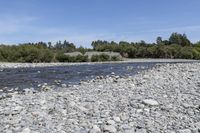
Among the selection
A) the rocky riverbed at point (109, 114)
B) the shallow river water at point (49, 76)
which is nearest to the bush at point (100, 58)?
the shallow river water at point (49, 76)

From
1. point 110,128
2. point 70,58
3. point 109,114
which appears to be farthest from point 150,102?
point 70,58

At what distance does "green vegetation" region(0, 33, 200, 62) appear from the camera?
86.3 metres

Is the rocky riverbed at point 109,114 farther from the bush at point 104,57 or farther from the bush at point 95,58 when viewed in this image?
the bush at point 104,57

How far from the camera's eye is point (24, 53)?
8638 cm

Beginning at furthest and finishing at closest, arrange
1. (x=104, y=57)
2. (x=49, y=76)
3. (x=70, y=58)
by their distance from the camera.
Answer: (x=104, y=57) < (x=70, y=58) < (x=49, y=76)

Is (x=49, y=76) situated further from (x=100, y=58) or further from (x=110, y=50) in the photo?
(x=110, y=50)

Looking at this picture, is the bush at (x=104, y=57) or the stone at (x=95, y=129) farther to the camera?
the bush at (x=104, y=57)

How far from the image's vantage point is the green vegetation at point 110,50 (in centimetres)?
8631

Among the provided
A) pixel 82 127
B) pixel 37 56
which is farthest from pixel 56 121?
pixel 37 56

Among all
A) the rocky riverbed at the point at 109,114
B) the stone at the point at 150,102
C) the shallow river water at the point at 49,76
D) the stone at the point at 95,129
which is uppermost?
the stone at the point at 150,102

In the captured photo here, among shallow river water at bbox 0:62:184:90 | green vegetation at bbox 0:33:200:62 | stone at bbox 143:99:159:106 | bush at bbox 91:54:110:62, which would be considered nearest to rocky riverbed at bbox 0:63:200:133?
stone at bbox 143:99:159:106

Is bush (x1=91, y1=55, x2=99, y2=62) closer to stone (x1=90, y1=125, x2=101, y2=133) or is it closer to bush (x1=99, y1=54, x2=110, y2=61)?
bush (x1=99, y1=54, x2=110, y2=61)

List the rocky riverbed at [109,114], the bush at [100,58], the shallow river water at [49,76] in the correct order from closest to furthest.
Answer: the rocky riverbed at [109,114] → the shallow river water at [49,76] → the bush at [100,58]

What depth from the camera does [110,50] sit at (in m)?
118
